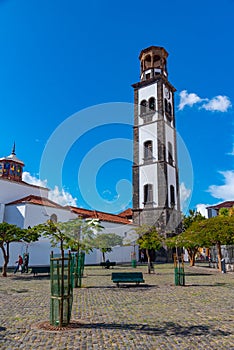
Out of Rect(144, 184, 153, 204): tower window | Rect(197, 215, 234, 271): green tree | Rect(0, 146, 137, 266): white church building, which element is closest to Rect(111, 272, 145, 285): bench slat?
Rect(197, 215, 234, 271): green tree

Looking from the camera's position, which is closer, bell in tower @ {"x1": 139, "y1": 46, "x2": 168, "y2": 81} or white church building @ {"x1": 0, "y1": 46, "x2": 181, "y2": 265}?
white church building @ {"x1": 0, "y1": 46, "x2": 181, "y2": 265}

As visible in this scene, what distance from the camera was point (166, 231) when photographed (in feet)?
123

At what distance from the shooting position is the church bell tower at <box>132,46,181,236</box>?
38469 millimetres

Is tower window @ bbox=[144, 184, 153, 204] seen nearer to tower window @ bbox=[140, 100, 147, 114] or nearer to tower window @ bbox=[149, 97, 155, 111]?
tower window @ bbox=[140, 100, 147, 114]

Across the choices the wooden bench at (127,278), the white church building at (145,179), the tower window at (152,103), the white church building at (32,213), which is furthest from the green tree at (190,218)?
the wooden bench at (127,278)

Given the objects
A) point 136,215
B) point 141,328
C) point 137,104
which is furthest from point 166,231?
point 141,328

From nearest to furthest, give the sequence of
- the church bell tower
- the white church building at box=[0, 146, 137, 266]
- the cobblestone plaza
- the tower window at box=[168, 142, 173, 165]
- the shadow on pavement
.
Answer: the cobblestone plaza → the shadow on pavement → the white church building at box=[0, 146, 137, 266] → the church bell tower → the tower window at box=[168, 142, 173, 165]

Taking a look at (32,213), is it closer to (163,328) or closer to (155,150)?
(155,150)

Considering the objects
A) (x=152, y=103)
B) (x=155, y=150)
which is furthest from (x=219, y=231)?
(x=152, y=103)

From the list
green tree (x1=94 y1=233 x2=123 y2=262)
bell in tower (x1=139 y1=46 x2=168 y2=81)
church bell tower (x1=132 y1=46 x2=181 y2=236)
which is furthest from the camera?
bell in tower (x1=139 y1=46 x2=168 y2=81)

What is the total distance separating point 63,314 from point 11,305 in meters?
3.63

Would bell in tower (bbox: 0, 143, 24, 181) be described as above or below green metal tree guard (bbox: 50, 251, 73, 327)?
above

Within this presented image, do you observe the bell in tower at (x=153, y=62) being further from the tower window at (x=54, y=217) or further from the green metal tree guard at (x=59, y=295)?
the green metal tree guard at (x=59, y=295)

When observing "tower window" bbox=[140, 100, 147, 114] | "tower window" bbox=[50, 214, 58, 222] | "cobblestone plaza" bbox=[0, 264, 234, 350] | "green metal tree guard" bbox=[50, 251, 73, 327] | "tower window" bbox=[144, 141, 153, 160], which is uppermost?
"tower window" bbox=[140, 100, 147, 114]
